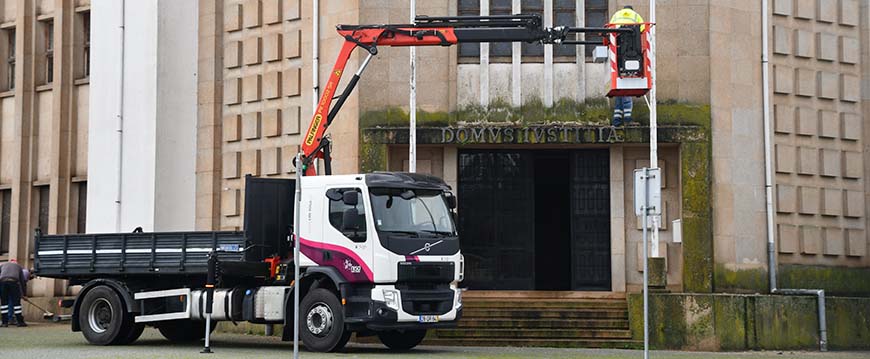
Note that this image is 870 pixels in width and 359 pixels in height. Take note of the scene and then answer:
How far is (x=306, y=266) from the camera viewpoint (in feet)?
77.4

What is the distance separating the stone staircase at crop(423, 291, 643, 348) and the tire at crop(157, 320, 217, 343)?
14.3 feet

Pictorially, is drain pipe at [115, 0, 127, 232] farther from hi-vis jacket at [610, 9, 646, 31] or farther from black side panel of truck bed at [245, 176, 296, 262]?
hi-vis jacket at [610, 9, 646, 31]

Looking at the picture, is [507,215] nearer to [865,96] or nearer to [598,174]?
[598,174]

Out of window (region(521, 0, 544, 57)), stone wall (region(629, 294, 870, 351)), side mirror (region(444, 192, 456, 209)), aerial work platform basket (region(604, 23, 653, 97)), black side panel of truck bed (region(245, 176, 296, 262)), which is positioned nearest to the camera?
side mirror (region(444, 192, 456, 209))

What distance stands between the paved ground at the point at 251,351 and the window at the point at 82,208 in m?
8.15

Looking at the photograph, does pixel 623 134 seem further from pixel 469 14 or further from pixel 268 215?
pixel 268 215

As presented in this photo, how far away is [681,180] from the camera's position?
28.5 m

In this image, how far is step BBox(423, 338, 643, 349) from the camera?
1049 inches

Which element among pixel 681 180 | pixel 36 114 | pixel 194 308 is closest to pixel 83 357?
pixel 194 308

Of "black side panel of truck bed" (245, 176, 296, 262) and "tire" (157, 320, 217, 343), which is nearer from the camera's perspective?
"black side panel of truck bed" (245, 176, 296, 262)

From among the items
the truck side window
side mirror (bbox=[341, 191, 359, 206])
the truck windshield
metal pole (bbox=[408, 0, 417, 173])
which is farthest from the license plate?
metal pole (bbox=[408, 0, 417, 173])

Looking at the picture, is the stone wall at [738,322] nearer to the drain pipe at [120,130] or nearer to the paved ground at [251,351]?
the paved ground at [251,351]

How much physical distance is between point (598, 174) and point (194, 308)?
929cm

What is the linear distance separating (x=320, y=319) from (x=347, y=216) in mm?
1759
